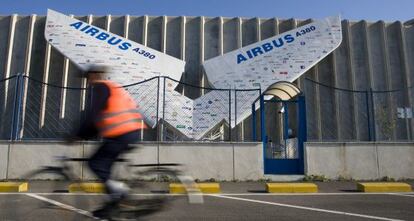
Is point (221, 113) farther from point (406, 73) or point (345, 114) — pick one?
point (406, 73)

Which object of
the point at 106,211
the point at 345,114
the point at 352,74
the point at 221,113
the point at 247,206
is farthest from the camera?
the point at 352,74

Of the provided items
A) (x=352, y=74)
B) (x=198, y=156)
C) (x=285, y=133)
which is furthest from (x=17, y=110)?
(x=352, y=74)

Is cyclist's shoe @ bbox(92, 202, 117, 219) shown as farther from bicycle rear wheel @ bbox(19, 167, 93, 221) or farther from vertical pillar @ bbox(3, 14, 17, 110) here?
vertical pillar @ bbox(3, 14, 17, 110)

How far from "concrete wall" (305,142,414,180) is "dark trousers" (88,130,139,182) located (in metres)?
8.66

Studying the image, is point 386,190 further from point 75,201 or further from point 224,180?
point 75,201

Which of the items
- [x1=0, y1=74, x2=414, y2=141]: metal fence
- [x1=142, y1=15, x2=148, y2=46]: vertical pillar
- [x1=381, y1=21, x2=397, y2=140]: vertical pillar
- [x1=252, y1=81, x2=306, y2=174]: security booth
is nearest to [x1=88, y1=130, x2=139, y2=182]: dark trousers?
[x1=252, y1=81, x2=306, y2=174]: security booth

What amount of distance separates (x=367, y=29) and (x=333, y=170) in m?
11.9

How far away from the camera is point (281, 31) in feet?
68.5

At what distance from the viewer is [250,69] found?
18.2m

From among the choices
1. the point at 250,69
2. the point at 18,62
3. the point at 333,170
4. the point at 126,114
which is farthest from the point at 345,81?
Result: the point at 126,114

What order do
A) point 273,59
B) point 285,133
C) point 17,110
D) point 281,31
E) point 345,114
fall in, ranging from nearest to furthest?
point 17,110, point 285,133, point 273,59, point 345,114, point 281,31

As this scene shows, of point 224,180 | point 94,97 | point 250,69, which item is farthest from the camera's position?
point 250,69

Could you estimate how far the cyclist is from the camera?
14.7ft

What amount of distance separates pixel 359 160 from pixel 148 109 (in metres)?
7.47
